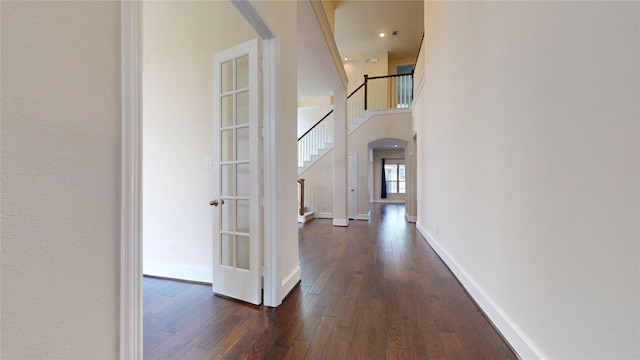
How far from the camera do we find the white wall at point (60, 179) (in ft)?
2.23

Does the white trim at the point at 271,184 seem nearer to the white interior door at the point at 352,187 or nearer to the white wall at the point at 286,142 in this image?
the white wall at the point at 286,142

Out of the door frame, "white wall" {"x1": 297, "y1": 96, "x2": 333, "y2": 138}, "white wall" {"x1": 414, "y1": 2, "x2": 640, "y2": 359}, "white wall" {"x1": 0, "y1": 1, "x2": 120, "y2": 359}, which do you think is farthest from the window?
"white wall" {"x1": 0, "y1": 1, "x2": 120, "y2": 359}

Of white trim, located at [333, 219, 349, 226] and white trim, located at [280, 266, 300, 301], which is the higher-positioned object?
white trim, located at [280, 266, 300, 301]

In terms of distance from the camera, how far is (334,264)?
3.29 metres

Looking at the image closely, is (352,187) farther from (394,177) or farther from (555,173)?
(394,177)

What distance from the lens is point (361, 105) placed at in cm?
803

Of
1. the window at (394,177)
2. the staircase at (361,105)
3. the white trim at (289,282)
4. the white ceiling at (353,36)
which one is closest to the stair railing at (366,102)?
the staircase at (361,105)

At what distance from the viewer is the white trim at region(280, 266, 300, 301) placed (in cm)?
227

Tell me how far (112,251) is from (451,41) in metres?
3.51

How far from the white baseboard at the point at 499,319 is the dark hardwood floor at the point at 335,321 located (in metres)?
0.05

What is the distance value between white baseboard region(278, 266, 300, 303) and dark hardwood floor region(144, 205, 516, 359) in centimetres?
7

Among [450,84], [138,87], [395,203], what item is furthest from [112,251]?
[395,203]

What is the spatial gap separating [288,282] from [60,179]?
1.93 metres

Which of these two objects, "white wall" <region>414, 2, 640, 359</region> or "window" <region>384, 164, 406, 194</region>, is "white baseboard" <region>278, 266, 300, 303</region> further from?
"window" <region>384, 164, 406, 194</region>
